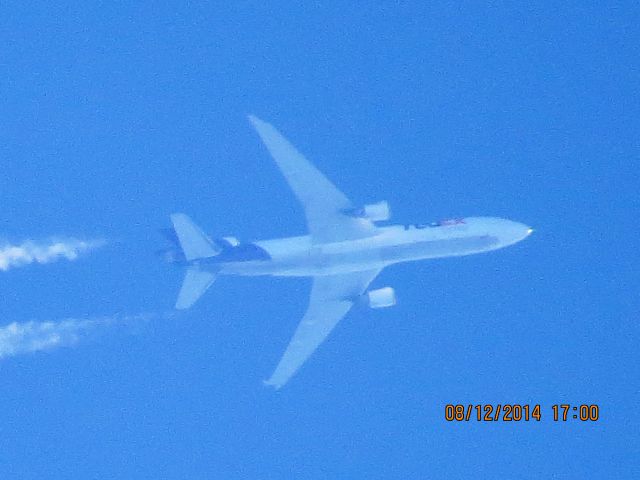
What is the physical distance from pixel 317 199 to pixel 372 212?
2.51m

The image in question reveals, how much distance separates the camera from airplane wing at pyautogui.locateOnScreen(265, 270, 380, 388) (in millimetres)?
49875

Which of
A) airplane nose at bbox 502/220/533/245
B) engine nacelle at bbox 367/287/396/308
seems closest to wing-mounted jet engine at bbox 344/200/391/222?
engine nacelle at bbox 367/287/396/308

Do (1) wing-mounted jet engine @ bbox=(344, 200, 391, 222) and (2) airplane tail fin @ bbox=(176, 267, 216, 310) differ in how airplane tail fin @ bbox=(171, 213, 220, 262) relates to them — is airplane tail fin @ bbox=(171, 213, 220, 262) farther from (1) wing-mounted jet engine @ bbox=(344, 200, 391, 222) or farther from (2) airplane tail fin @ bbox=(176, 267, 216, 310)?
(1) wing-mounted jet engine @ bbox=(344, 200, 391, 222)

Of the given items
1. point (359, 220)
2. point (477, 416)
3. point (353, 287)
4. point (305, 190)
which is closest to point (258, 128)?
point (305, 190)

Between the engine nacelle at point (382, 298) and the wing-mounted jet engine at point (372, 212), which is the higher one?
the wing-mounted jet engine at point (372, 212)

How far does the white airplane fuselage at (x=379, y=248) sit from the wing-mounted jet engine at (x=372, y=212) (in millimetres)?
1354

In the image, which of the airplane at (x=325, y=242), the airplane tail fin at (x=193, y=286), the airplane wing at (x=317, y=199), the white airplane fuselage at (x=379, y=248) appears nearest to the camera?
the airplane wing at (x=317, y=199)

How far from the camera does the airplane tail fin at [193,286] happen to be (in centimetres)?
4622

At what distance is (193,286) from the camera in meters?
46.3

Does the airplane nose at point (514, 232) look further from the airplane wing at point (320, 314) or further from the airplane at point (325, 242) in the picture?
the airplane wing at point (320, 314)

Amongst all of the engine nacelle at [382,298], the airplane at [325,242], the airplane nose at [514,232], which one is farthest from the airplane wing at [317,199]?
the airplane nose at [514,232]

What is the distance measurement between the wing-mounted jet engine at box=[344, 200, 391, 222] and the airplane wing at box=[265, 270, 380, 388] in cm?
468

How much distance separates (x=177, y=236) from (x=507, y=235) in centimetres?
1548

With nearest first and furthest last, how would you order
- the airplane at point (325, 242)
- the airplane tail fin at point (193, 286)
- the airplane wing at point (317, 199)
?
the airplane wing at point (317, 199), the airplane at point (325, 242), the airplane tail fin at point (193, 286)
